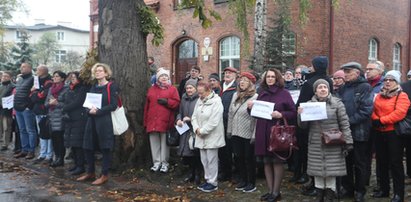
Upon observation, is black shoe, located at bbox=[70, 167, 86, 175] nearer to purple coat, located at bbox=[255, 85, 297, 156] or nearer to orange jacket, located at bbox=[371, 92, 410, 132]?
purple coat, located at bbox=[255, 85, 297, 156]

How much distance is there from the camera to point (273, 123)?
6.77m

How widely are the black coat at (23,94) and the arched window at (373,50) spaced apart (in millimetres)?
15577

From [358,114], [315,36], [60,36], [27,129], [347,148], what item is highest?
[60,36]

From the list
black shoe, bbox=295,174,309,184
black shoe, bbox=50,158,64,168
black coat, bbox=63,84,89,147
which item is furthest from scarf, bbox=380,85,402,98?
black shoe, bbox=50,158,64,168

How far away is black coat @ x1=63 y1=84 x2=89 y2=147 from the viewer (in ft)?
27.7

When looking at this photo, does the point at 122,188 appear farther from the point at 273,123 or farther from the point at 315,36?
the point at 315,36

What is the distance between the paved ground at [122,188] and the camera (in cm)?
709

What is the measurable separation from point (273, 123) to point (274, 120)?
49 millimetres

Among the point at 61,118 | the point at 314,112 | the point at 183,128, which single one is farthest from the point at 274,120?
the point at 61,118

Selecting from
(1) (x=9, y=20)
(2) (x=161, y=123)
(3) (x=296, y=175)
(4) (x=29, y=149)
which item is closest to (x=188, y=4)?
(2) (x=161, y=123)

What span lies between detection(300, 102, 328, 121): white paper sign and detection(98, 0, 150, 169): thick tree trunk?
3871 millimetres

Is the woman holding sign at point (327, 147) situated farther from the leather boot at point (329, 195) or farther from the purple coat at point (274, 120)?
the purple coat at point (274, 120)

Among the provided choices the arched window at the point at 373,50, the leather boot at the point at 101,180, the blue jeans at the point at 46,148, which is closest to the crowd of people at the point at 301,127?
the leather boot at the point at 101,180

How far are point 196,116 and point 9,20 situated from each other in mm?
31315
